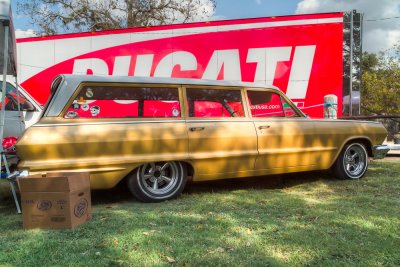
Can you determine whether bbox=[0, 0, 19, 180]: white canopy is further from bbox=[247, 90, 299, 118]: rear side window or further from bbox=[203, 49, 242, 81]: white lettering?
bbox=[203, 49, 242, 81]: white lettering

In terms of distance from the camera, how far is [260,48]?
339 inches

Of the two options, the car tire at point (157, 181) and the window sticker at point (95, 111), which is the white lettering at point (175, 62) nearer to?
the car tire at point (157, 181)

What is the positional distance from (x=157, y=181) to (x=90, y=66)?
5.55 metres

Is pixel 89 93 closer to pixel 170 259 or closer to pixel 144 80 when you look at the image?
pixel 144 80

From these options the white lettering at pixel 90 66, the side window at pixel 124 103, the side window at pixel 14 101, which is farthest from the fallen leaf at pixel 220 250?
the white lettering at pixel 90 66

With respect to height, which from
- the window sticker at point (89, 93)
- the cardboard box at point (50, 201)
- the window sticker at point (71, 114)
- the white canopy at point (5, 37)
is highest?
the white canopy at point (5, 37)

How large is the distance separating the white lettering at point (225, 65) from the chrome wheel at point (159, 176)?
4.30 meters

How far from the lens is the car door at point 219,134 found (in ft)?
15.9

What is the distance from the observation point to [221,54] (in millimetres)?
8773

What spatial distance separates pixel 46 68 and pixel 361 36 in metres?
7.08

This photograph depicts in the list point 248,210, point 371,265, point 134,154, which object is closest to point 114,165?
point 134,154

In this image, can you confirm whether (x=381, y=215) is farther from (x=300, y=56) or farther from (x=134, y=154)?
(x=300, y=56)

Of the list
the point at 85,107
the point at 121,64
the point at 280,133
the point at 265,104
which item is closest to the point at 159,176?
the point at 85,107

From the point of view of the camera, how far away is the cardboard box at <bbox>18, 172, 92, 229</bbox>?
3543mm
